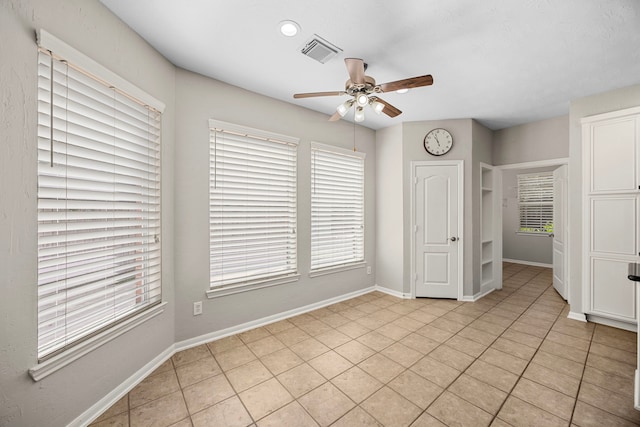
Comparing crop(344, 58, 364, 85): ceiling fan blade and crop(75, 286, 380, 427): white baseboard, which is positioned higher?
crop(344, 58, 364, 85): ceiling fan blade

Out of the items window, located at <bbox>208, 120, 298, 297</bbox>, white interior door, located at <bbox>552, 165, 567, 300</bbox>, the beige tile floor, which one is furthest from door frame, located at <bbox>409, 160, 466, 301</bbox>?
window, located at <bbox>208, 120, 298, 297</bbox>

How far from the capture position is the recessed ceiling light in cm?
185

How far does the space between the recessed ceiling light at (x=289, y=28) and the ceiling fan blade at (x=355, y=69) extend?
1.41 ft

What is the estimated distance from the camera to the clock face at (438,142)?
3.87 meters

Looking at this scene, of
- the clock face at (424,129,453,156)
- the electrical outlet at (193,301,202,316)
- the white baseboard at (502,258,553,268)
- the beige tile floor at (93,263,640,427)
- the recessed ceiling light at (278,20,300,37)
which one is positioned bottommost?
the beige tile floor at (93,263,640,427)

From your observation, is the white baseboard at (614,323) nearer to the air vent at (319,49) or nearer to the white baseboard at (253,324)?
the white baseboard at (253,324)

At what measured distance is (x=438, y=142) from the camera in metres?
3.90

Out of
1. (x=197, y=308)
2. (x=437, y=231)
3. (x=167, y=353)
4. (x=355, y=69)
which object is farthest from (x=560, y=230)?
(x=167, y=353)

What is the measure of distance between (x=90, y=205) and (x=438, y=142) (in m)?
4.12

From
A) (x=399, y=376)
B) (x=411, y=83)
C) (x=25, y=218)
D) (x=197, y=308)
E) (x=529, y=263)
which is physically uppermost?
(x=411, y=83)

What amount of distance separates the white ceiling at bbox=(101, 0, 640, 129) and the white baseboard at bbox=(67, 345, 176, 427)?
2661mm

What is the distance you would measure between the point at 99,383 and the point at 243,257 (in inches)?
57.7

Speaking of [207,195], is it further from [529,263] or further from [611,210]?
[529,263]

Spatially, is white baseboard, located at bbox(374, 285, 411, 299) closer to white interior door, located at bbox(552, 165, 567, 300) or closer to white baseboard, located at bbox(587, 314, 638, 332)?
white baseboard, located at bbox(587, 314, 638, 332)
